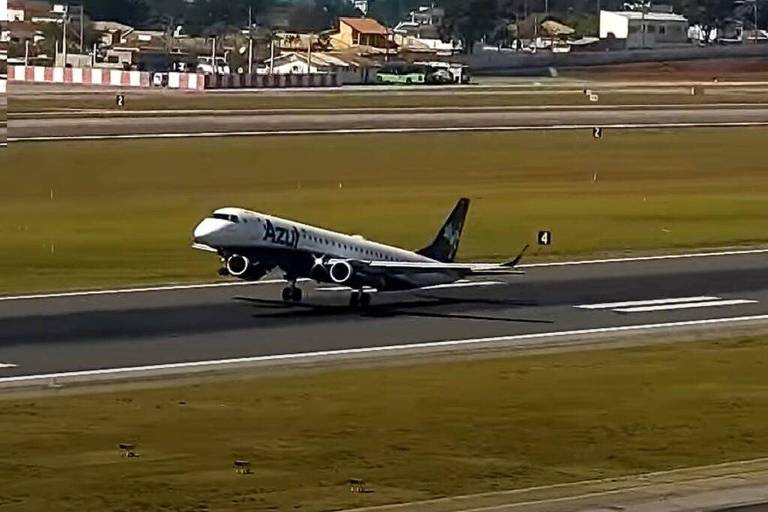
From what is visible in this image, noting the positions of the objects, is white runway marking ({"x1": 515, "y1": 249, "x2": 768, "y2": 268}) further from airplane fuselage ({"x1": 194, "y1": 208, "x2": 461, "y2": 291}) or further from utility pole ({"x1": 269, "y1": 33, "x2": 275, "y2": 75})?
utility pole ({"x1": 269, "y1": 33, "x2": 275, "y2": 75})

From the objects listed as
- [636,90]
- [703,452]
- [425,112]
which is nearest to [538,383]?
[703,452]

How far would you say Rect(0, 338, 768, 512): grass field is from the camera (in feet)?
93.7

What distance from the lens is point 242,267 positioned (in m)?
49.2

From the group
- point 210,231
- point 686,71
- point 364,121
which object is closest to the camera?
point 210,231

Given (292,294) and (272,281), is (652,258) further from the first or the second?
(292,294)

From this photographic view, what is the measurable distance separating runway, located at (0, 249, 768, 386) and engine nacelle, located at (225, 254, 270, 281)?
37.6 inches

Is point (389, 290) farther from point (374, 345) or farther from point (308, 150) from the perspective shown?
point (308, 150)

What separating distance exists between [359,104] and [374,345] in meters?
92.5

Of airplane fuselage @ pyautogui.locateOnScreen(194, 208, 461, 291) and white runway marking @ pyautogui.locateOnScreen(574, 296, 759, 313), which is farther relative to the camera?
white runway marking @ pyautogui.locateOnScreen(574, 296, 759, 313)

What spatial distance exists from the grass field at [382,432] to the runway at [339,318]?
9.84ft

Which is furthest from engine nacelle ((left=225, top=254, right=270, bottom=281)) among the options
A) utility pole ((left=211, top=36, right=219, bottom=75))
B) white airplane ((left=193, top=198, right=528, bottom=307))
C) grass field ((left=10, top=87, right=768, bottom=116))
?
utility pole ((left=211, top=36, right=219, bottom=75))

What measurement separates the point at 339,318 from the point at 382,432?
50.0 feet

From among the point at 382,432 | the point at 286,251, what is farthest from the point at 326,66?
the point at 382,432

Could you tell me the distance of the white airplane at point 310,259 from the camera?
161 feet
